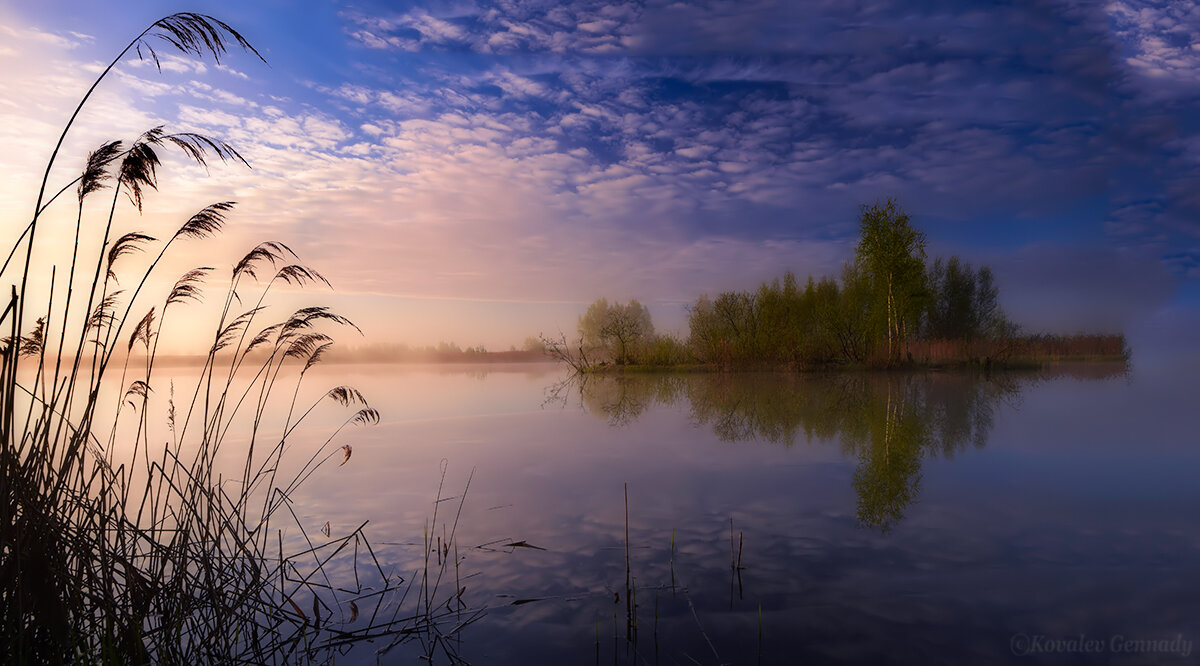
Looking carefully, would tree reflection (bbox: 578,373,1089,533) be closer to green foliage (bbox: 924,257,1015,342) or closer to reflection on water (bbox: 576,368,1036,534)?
reflection on water (bbox: 576,368,1036,534)

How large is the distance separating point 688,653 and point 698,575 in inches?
35.6

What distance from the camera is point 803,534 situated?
4.51 meters

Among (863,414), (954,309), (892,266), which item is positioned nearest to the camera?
(863,414)

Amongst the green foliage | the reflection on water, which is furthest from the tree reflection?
the green foliage

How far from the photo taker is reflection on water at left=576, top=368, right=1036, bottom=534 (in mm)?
6398

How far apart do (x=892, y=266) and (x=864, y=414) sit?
52.2 ft

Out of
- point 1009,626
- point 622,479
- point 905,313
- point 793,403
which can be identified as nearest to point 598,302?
point 905,313

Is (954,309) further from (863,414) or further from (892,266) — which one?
(863,414)

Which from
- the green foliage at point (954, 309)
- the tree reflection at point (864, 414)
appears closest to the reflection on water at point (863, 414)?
the tree reflection at point (864, 414)

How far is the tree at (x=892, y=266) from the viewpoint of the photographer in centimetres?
2467

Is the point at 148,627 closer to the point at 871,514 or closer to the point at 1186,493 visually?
the point at 871,514

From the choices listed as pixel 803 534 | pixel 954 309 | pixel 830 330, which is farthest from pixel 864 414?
pixel 954 309

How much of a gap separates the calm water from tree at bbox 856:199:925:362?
48.9 ft

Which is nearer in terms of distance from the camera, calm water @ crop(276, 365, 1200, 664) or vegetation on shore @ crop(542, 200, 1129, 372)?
calm water @ crop(276, 365, 1200, 664)
